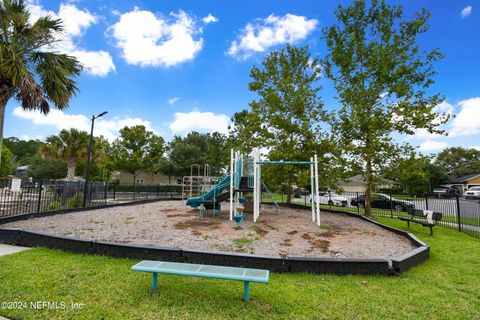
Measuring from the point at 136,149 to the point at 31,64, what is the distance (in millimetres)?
27877

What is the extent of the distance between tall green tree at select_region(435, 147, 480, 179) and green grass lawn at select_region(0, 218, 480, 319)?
7221 cm

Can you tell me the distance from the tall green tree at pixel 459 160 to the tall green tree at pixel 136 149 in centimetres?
6680

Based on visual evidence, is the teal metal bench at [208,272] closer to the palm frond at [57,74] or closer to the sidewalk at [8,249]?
the sidewalk at [8,249]

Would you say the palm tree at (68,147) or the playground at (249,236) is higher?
the palm tree at (68,147)

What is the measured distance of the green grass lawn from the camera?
9.14ft

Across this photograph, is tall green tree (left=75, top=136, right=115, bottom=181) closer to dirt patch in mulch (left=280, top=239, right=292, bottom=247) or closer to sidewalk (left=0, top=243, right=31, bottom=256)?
sidewalk (left=0, top=243, right=31, bottom=256)

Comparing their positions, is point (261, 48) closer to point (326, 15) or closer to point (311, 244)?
point (326, 15)

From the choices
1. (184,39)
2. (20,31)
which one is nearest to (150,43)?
(184,39)

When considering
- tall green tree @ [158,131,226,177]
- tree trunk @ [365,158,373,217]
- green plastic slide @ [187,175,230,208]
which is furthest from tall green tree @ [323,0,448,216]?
tall green tree @ [158,131,226,177]

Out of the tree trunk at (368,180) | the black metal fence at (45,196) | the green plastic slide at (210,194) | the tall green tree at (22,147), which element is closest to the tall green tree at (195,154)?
the black metal fence at (45,196)

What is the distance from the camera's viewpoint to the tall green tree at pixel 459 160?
57188 mm

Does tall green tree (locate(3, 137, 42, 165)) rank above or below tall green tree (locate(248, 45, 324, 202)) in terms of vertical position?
above

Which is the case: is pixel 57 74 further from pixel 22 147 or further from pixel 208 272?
pixel 22 147

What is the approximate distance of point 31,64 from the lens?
7262 millimetres
